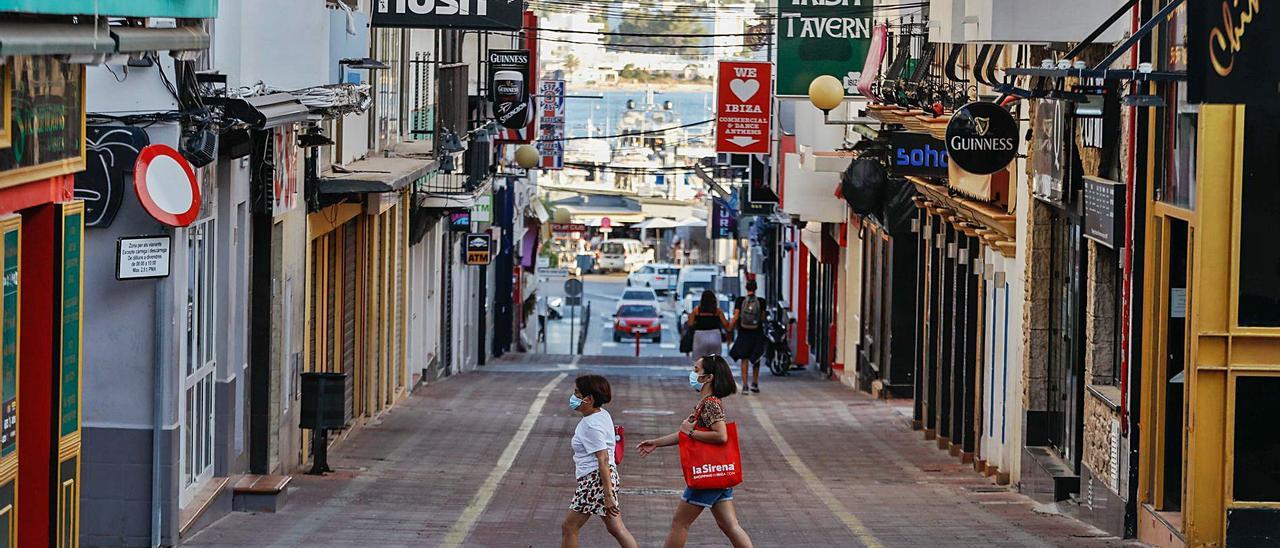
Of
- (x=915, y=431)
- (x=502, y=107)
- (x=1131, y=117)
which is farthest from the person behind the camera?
(x=502, y=107)

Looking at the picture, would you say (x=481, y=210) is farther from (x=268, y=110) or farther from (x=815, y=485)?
(x=268, y=110)

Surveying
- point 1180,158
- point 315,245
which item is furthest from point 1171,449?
point 315,245

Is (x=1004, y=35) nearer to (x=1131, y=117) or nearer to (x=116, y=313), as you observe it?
(x=1131, y=117)

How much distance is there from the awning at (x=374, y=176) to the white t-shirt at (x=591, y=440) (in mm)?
7371

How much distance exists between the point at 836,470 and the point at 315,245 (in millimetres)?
5520

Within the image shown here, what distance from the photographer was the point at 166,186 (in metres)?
10.7

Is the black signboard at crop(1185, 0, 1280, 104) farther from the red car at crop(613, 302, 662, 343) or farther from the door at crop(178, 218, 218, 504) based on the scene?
the red car at crop(613, 302, 662, 343)

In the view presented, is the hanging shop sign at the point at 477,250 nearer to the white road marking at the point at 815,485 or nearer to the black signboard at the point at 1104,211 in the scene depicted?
the white road marking at the point at 815,485

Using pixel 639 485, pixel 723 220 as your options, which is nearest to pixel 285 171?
pixel 639 485

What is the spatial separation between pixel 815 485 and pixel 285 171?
520 centimetres

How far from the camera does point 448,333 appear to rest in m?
33.9

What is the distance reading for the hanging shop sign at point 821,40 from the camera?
2397cm

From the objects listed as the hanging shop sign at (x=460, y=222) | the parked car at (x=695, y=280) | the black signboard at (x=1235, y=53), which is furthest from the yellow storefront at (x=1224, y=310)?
the parked car at (x=695, y=280)

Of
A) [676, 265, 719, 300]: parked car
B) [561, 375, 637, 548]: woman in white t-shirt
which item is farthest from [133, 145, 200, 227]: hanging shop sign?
[676, 265, 719, 300]: parked car
